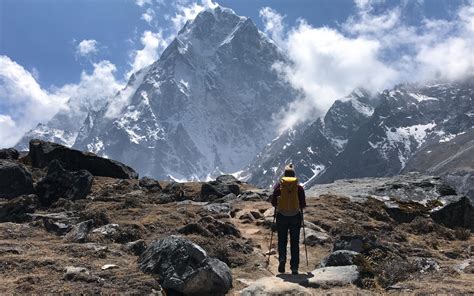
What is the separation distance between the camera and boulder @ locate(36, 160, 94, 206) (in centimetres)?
2995

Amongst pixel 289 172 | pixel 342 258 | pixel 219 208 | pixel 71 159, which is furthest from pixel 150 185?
pixel 342 258

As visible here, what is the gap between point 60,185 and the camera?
30.7m

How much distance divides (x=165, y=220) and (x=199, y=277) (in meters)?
10.2

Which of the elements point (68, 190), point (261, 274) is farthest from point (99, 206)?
point (261, 274)

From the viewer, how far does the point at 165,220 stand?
78.2 feet

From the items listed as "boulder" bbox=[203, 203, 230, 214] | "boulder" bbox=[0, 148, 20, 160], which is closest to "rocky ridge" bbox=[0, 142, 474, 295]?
"boulder" bbox=[203, 203, 230, 214]

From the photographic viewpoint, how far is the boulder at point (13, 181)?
30219 millimetres

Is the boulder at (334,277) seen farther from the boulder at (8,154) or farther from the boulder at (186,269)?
the boulder at (8,154)

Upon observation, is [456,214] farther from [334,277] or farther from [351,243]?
[334,277]

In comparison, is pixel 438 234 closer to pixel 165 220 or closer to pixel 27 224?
pixel 165 220

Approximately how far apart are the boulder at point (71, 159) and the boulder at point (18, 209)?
13994 millimetres

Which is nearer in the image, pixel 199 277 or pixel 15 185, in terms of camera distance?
pixel 199 277

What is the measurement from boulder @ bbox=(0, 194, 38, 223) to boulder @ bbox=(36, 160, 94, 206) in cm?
299

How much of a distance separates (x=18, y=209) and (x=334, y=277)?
16.8 metres
